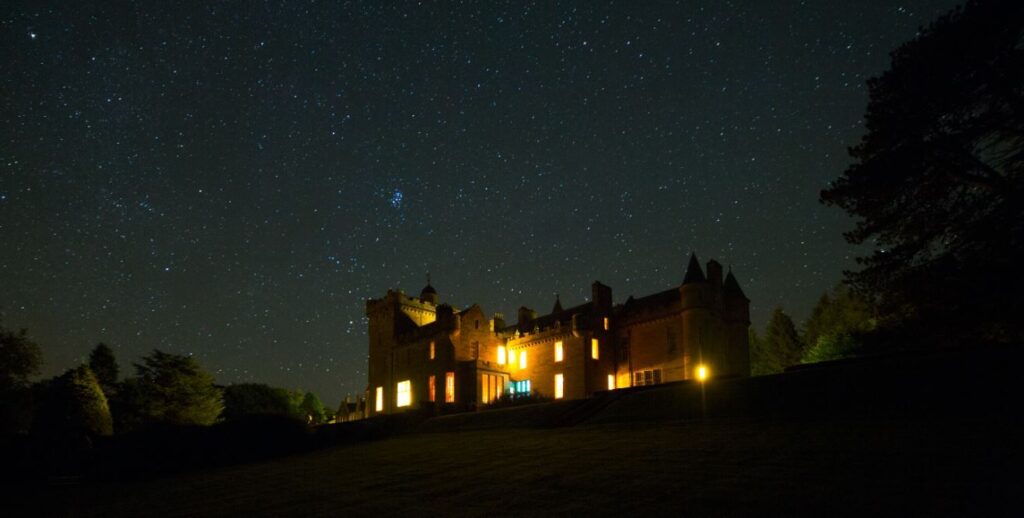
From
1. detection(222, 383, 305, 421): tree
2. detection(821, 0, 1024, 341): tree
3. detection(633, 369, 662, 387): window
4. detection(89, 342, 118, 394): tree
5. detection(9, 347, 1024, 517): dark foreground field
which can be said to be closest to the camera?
detection(9, 347, 1024, 517): dark foreground field

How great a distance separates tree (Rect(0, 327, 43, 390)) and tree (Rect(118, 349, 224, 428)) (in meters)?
7.77

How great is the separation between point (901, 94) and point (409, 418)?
30428 mm

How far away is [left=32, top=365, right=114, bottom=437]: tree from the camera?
2967 centimetres

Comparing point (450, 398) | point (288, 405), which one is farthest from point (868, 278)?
point (288, 405)

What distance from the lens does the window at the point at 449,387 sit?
160 ft

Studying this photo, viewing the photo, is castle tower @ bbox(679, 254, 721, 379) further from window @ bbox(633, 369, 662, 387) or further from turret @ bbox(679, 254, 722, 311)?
window @ bbox(633, 369, 662, 387)

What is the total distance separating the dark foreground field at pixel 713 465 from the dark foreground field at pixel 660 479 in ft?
0.17

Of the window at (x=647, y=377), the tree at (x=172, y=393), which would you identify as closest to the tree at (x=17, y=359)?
the tree at (x=172, y=393)

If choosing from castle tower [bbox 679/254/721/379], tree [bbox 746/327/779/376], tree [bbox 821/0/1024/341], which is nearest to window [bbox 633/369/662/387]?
castle tower [bbox 679/254/721/379]

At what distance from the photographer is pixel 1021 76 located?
18.2 meters

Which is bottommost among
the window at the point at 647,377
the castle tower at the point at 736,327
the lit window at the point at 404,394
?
the lit window at the point at 404,394

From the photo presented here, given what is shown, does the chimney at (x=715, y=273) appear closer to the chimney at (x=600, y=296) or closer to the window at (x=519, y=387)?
the chimney at (x=600, y=296)

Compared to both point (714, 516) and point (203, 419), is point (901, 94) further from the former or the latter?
point (203, 419)

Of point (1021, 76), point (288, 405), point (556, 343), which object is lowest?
point (288, 405)
